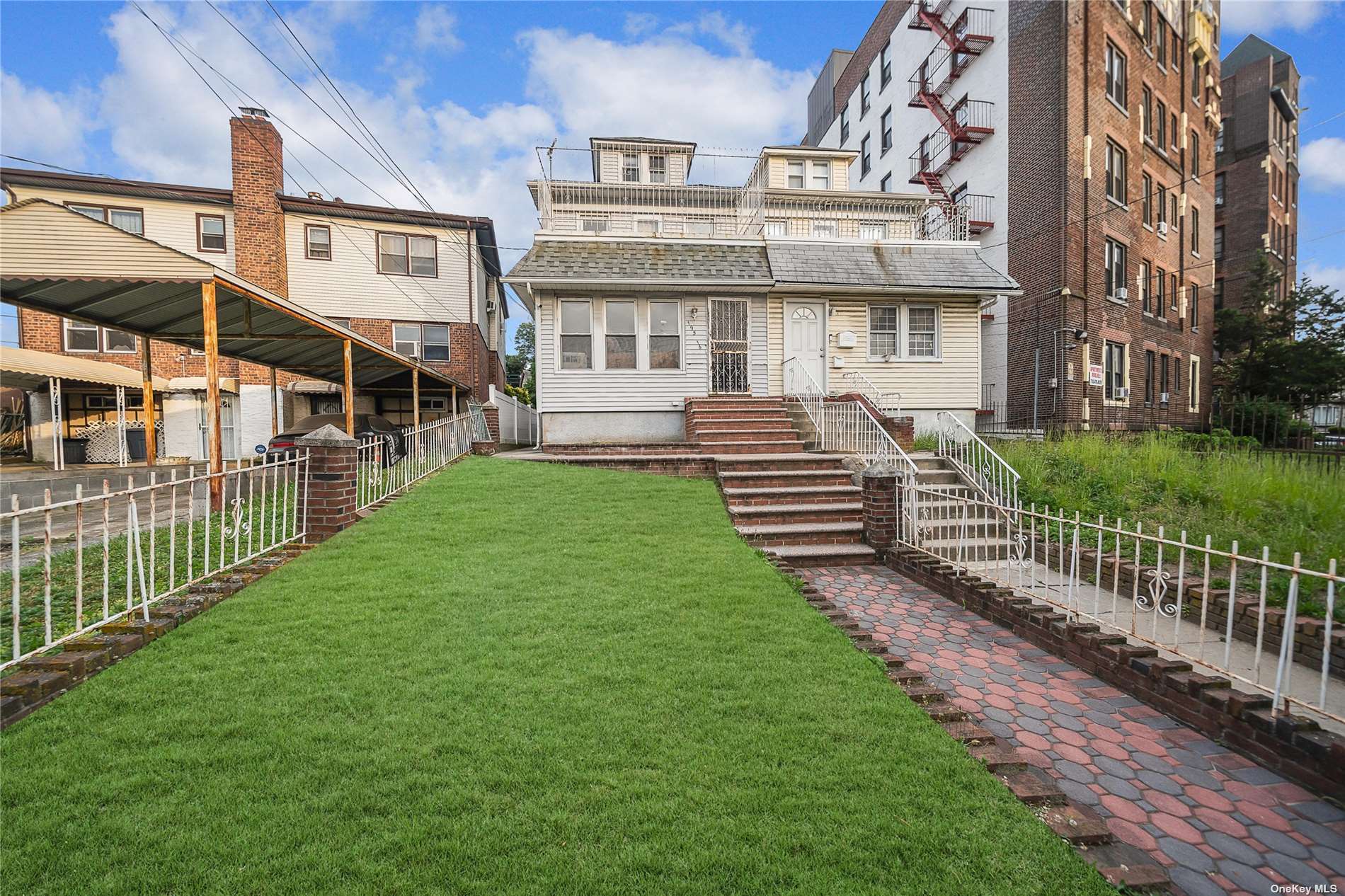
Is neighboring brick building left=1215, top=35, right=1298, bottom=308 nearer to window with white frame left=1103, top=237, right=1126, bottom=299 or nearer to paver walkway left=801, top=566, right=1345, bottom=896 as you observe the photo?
window with white frame left=1103, top=237, right=1126, bottom=299

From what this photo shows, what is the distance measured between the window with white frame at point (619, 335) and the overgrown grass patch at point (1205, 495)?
8203 mm

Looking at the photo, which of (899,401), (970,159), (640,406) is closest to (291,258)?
(640,406)

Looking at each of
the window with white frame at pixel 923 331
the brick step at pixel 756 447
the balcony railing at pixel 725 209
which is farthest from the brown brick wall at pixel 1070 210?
the brick step at pixel 756 447

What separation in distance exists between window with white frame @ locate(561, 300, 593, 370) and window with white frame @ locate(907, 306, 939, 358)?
805 cm

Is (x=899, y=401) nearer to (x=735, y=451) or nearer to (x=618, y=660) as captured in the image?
(x=735, y=451)

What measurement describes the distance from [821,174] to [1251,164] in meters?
23.5

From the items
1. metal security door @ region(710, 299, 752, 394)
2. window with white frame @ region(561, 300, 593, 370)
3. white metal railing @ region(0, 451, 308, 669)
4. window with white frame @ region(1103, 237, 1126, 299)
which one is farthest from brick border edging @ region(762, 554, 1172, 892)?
window with white frame @ region(1103, 237, 1126, 299)

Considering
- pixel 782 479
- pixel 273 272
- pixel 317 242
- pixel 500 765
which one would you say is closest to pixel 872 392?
pixel 782 479

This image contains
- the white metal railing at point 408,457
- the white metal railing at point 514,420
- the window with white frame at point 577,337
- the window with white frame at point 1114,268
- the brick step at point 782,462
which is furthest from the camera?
the window with white frame at point 1114,268

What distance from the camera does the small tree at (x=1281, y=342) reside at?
21.2 meters

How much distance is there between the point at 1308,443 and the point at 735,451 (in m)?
22.0

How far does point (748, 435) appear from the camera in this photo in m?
11.6

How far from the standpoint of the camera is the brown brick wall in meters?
17.5

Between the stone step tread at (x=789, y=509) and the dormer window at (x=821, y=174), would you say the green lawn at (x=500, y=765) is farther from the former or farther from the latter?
the dormer window at (x=821, y=174)
